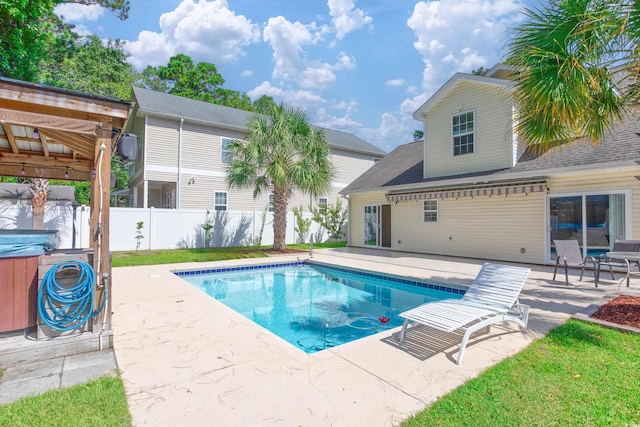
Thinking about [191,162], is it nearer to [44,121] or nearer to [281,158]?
[281,158]

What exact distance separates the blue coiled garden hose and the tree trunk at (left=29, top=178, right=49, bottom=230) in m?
11.0

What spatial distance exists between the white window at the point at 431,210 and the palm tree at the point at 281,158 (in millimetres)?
4731

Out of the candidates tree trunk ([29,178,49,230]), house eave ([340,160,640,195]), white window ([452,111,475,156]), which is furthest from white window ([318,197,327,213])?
tree trunk ([29,178,49,230])

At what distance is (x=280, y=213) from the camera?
610 inches

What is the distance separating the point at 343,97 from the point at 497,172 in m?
23.7

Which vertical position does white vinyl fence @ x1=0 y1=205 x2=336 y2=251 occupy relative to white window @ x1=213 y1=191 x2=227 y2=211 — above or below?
below

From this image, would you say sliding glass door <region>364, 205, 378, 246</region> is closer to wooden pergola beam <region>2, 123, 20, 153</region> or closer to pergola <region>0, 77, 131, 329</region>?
pergola <region>0, 77, 131, 329</region>

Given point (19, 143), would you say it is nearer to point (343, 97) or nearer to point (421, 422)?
point (421, 422)

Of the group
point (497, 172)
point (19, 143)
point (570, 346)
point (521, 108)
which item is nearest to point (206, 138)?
point (19, 143)

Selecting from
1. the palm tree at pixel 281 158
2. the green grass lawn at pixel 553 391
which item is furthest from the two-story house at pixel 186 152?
the green grass lawn at pixel 553 391

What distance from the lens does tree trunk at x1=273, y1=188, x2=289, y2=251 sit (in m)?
15.3

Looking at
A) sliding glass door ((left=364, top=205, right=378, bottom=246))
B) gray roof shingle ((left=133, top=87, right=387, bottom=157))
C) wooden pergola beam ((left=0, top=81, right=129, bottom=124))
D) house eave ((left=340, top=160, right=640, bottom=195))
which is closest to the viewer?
wooden pergola beam ((left=0, top=81, right=129, bottom=124))

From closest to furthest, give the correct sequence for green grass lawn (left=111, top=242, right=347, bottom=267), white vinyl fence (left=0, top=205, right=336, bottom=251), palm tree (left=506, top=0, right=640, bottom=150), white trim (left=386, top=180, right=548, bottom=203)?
palm tree (left=506, top=0, right=640, bottom=150) → white trim (left=386, top=180, right=548, bottom=203) → green grass lawn (left=111, top=242, right=347, bottom=267) → white vinyl fence (left=0, top=205, right=336, bottom=251)

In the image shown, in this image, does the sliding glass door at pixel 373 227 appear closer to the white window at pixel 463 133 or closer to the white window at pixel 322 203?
the white window at pixel 322 203
